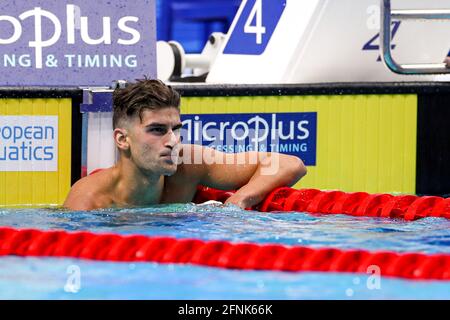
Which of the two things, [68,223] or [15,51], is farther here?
[15,51]

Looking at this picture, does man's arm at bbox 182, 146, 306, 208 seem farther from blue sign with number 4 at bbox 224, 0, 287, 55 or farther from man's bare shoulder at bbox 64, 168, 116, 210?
blue sign with number 4 at bbox 224, 0, 287, 55

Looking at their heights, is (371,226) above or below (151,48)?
below

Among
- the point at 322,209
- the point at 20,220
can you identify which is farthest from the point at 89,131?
the point at 322,209

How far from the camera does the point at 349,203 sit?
491 cm

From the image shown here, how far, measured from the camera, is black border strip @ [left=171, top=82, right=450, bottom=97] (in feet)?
19.9

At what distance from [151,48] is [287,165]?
1295 mm

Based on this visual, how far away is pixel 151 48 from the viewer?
18.9 ft

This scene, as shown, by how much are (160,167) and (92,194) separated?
417mm

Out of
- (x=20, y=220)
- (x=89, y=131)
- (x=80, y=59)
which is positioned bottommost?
(x=20, y=220)

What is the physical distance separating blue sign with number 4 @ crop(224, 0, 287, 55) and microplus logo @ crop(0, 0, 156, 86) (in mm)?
926

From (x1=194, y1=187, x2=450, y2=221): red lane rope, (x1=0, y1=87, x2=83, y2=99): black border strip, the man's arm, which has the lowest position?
(x1=194, y1=187, x2=450, y2=221): red lane rope

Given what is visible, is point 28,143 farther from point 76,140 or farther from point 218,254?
point 218,254

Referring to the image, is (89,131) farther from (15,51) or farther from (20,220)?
(20,220)

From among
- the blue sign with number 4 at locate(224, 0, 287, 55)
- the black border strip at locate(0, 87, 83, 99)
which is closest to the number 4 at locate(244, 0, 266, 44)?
the blue sign with number 4 at locate(224, 0, 287, 55)
